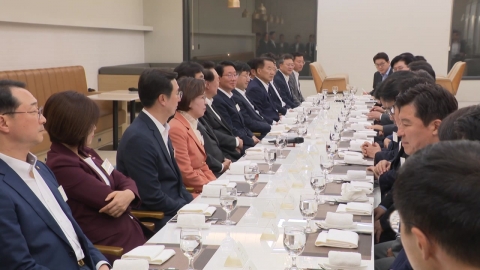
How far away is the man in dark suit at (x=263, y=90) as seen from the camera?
24.3ft

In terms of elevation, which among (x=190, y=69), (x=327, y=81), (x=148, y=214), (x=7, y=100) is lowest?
(x=327, y=81)

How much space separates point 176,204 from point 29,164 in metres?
1.20

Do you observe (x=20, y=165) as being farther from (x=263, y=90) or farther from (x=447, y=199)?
(x=263, y=90)

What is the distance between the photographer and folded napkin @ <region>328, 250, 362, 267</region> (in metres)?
2.08

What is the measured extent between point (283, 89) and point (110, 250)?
6.72 m

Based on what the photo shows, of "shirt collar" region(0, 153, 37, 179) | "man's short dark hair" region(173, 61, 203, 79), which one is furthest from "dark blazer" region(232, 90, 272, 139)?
"shirt collar" region(0, 153, 37, 179)

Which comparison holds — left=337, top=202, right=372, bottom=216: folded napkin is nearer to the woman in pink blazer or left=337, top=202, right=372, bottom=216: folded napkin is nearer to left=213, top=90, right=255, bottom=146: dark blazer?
the woman in pink blazer

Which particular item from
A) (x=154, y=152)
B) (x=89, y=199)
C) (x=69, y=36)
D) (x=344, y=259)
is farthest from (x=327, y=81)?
(x=344, y=259)

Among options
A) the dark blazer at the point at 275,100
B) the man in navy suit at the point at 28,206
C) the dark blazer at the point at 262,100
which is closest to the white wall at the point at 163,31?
the dark blazer at the point at 275,100

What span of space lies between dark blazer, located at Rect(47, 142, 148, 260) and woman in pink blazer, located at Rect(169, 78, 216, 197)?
99 cm

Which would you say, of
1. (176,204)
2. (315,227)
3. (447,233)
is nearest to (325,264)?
(315,227)

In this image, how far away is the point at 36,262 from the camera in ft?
7.41

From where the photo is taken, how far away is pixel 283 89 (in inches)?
363

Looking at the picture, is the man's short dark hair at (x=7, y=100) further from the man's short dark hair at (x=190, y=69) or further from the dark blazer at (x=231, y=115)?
the dark blazer at (x=231, y=115)
